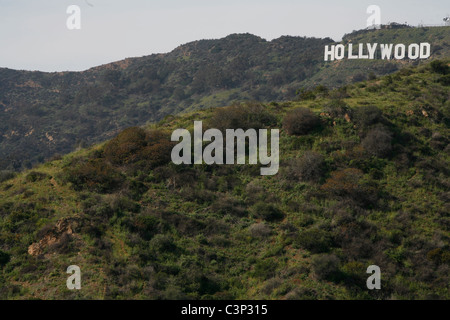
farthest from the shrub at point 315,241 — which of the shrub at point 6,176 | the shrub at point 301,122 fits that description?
the shrub at point 6,176

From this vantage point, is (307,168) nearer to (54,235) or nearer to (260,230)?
(260,230)

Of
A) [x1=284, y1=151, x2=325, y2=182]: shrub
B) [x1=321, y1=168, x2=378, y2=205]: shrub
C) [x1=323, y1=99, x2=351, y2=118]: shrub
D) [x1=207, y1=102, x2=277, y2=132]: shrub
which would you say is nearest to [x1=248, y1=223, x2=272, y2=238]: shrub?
[x1=321, y1=168, x2=378, y2=205]: shrub

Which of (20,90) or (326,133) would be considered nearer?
(326,133)

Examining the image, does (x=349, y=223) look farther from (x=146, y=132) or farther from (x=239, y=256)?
(x=146, y=132)

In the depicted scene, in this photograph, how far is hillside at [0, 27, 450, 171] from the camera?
105812 millimetres

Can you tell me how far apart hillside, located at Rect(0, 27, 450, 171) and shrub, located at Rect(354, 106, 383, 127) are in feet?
223

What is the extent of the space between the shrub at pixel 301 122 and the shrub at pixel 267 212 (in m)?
8.97

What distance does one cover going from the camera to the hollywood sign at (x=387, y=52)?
10567cm

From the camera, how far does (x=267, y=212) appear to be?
22984 mm

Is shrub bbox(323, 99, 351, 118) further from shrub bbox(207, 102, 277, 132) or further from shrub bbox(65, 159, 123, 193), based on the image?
shrub bbox(65, 159, 123, 193)

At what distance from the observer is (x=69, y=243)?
64.7 ft
